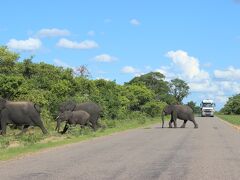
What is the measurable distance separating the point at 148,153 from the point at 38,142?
700cm

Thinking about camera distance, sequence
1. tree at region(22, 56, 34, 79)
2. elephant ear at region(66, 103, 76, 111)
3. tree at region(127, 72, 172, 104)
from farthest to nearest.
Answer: tree at region(127, 72, 172, 104), tree at region(22, 56, 34, 79), elephant ear at region(66, 103, 76, 111)

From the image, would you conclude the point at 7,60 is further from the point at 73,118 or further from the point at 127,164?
the point at 127,164

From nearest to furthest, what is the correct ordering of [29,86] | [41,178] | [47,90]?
[41,178]
[29,86]
[47,90]

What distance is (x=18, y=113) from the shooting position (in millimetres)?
28141

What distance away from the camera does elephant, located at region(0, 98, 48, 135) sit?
27889mm

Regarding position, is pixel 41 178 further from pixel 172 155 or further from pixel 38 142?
pixel 38 142

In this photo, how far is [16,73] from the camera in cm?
3972

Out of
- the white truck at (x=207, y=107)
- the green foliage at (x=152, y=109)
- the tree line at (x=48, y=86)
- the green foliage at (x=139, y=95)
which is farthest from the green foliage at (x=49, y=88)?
the white truck at (x=207, y=107)

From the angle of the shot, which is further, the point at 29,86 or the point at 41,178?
the point at 29,86

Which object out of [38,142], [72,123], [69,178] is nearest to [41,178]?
[69,178]

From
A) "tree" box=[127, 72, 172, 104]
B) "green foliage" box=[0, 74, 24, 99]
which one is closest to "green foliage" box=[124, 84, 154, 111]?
"tree" box=[127, 72, 172, 104]

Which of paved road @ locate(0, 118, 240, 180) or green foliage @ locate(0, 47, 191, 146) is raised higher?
green foliage @ locate(0, 47, 191, 146)

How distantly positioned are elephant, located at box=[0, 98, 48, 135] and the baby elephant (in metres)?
2.29

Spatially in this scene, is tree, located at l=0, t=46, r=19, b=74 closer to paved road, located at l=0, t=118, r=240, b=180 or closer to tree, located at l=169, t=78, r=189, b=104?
paved road, located at l=0, t=118, r=240, b=180
